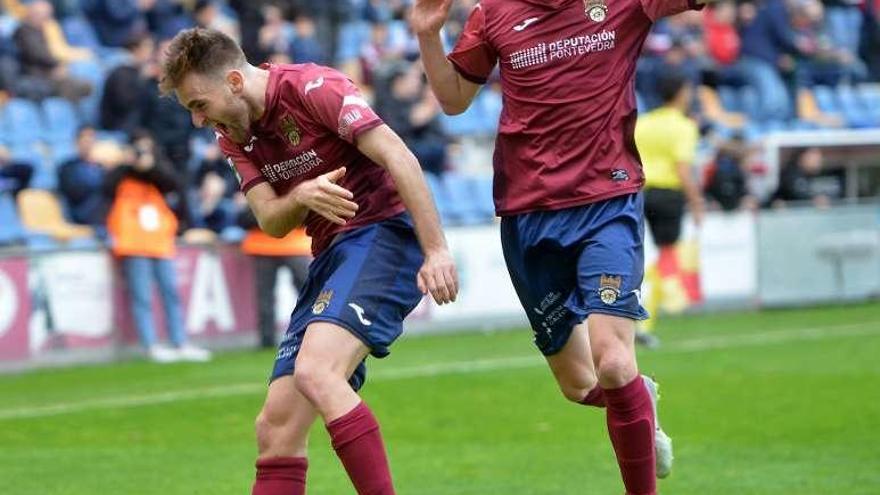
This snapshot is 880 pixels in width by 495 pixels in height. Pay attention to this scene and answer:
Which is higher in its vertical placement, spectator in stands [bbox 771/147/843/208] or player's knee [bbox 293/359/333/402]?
player's knee [bbox 293/359/333/402]

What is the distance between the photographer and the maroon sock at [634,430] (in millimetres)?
A: 7230

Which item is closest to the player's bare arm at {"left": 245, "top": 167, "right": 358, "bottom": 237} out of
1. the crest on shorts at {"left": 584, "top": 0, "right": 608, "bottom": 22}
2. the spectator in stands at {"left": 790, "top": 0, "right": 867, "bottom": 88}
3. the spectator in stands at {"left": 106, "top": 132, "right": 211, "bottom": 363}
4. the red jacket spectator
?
the crest on shorts at {"left": 584, "top": 0, "right": 608, "bottom": 22}

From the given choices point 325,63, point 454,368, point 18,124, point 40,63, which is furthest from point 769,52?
point 454,368

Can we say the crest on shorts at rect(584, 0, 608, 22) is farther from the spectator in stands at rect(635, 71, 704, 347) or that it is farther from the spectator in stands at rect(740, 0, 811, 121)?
the spectator in stands at rect(740, 0, 811, 121)

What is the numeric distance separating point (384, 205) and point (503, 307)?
12317 mm

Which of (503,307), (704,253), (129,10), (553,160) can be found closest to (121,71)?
(129,10)

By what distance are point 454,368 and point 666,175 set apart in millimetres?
3125

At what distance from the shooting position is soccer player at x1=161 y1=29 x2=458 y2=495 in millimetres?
6598

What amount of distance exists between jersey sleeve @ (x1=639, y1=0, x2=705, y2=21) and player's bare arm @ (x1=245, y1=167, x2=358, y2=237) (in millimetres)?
1753

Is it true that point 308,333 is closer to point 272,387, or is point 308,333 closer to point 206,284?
point 272,387

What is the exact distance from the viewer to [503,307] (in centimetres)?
1933

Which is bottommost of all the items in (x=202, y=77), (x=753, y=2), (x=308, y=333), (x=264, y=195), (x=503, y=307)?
(x=503, y=307)

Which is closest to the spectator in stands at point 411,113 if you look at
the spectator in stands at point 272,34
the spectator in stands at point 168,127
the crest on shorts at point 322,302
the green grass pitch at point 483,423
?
the spectator in stands at point 272,34

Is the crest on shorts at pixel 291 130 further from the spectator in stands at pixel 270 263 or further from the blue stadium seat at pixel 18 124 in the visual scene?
the blue stadium seat at pixel 18 124
